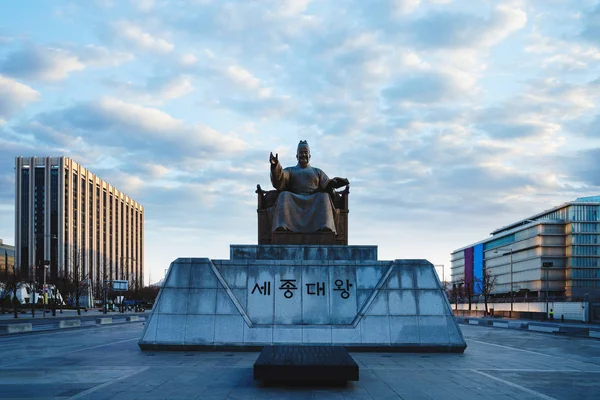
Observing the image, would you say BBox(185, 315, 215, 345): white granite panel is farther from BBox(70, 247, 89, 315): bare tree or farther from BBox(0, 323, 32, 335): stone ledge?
BBox(70, 247, 89, 315): bare tree

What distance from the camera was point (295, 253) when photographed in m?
18.5

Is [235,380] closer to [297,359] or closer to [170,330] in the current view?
[297,359]

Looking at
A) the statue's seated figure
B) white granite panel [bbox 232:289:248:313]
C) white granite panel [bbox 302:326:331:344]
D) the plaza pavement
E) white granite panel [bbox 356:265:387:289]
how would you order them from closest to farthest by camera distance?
1. the plaza pavement
2. white granite panel [bbox 302:326:331:344]
3. white granite panel [bbox 232:289:248:313]
4. white granite panel [bbox 356:265:387:289]
5. the statue's seated figure

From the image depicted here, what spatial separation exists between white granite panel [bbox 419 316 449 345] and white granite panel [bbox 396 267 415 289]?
3.32 ft

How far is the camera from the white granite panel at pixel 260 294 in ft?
56.3

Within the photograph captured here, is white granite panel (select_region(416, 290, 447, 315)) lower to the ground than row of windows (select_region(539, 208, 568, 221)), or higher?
lower

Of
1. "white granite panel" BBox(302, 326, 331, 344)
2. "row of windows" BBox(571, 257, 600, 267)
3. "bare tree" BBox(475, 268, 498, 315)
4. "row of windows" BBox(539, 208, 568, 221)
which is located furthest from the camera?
"row of windows" BBox(539, 208, 568, 221)

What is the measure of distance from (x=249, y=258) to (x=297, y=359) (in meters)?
8.08

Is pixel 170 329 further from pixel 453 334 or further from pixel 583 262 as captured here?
pixel 583 262

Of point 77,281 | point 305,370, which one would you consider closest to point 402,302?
point 305,370

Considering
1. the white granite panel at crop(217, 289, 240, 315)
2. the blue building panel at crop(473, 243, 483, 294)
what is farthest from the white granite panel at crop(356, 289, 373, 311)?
the blue building panel at crop(473, 243, 483, 294)

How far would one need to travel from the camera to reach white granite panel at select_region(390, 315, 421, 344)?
658 inches

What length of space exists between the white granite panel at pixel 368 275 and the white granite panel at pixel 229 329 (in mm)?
3613

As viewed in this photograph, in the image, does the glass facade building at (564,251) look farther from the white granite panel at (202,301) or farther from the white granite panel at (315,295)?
the white granite panel at (202,301)
